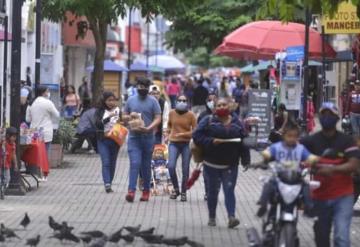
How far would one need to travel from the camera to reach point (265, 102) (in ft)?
84.1

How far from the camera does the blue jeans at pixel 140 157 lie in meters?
14.9

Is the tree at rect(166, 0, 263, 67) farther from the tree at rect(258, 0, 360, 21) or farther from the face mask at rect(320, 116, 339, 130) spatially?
the face mask at rect(320, 116, 339, 130)

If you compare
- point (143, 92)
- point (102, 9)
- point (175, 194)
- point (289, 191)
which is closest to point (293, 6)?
point (289, 191)

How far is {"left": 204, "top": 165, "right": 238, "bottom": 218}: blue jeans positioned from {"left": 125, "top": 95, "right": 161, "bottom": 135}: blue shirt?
108 inches

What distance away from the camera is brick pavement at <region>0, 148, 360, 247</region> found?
12.0 meters

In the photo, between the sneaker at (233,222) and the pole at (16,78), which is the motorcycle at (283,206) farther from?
the pole at (16,78)

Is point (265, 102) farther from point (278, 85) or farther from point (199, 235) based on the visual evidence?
point (199, 235)

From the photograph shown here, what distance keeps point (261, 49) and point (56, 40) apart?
17957 millimetres

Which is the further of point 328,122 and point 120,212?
point 120,212

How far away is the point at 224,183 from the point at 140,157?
9.33ft

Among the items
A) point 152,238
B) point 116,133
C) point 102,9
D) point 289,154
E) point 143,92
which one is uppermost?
point 102,9

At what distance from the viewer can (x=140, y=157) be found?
15.0 meters

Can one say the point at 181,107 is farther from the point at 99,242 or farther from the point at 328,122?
the point at 328,122

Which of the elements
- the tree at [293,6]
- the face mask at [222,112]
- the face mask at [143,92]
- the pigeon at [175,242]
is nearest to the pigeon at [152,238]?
the pigeon at [175,242]
